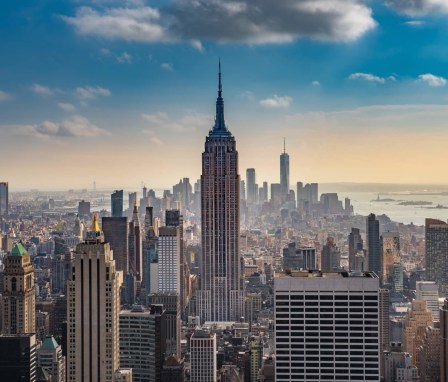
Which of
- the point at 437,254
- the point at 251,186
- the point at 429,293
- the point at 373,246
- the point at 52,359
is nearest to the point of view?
the point at 52,359

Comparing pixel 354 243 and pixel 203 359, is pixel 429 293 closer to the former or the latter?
pixel 354 243

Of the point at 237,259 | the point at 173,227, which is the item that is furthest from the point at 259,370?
the point at 237,259

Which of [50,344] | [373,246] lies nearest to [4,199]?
[50,344]

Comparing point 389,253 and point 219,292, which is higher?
point 389,253

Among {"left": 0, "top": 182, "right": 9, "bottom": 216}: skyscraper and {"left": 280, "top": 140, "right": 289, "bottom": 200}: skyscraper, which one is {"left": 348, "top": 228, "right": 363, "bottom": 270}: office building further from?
{"left": 0, "top": 182, "right": 9, "bottom": 216}: skyscraper

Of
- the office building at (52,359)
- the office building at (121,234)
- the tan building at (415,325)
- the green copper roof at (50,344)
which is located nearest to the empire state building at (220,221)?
the office building at (121,234)

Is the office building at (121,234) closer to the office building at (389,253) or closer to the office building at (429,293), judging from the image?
the office building at (389,253)
